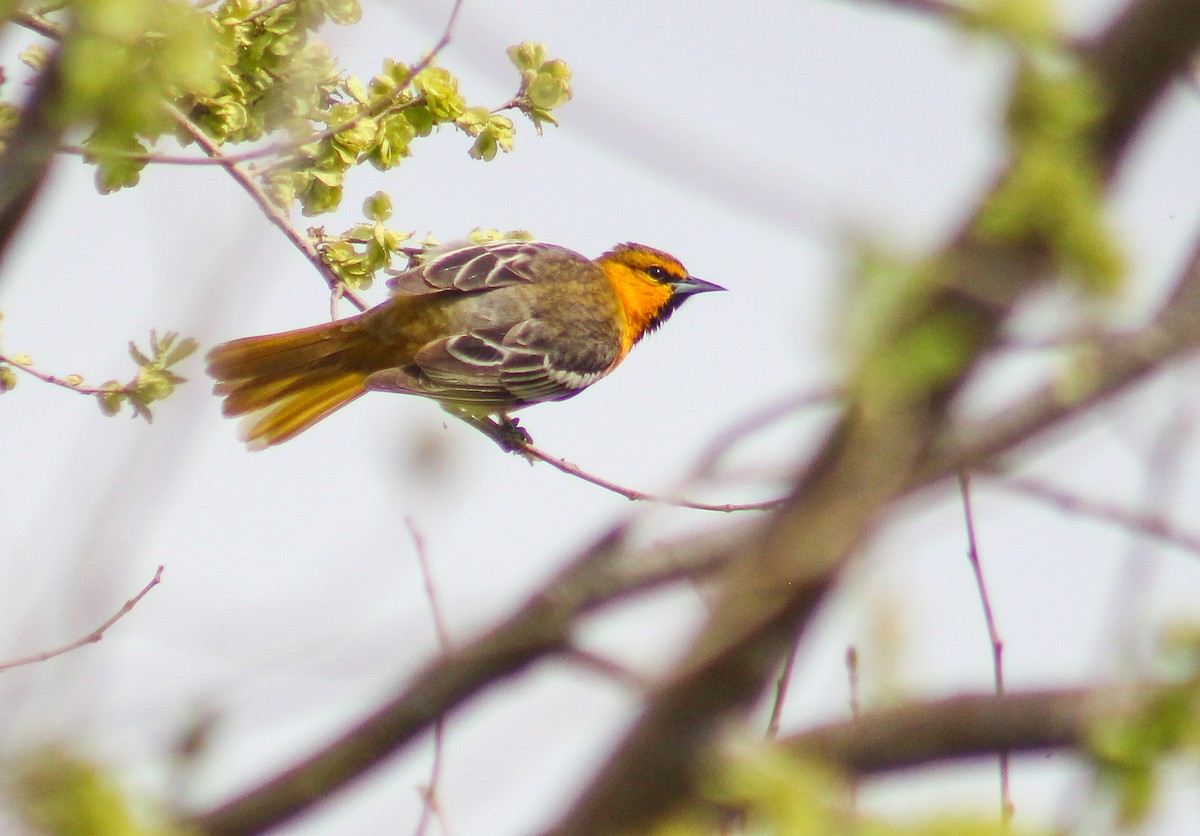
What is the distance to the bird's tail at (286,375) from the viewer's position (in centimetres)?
521

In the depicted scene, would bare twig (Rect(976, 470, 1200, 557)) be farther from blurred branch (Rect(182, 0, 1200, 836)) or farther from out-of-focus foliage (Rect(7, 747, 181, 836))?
out-of-focus foliage (Rect(7, 747, 181, 836))

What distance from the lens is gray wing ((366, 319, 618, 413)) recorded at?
5.29 metres

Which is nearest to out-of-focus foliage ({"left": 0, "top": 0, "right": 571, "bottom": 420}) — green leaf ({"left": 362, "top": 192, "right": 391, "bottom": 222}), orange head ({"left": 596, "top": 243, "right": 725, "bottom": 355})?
green leaf ({"left": 362, "top": 192, "right": 391, "bottom": 222})

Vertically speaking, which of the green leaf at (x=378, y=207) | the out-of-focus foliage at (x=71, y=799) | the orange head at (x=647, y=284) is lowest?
the out-of-focus foliage at (x=71, y=799)

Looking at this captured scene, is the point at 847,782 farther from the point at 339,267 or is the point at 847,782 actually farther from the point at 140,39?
the point at 339,267

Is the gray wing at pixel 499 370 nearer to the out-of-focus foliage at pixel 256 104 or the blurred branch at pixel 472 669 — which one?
the out-of-focus foliage at pixel 256 104

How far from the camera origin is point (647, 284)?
23.0ft

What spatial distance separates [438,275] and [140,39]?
3270mm

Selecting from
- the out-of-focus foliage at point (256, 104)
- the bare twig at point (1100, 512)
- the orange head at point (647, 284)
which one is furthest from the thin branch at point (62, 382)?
the orange head at point (647, 284)

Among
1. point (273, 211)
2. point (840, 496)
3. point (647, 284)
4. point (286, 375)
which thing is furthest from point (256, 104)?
point (647, 284)

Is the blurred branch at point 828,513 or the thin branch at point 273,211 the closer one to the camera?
the blurred branch at point 828,513

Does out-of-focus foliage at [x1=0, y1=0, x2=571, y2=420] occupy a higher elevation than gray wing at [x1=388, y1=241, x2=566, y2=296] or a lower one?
higher

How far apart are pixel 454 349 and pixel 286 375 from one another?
0.67 meters

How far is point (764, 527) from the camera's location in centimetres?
162
